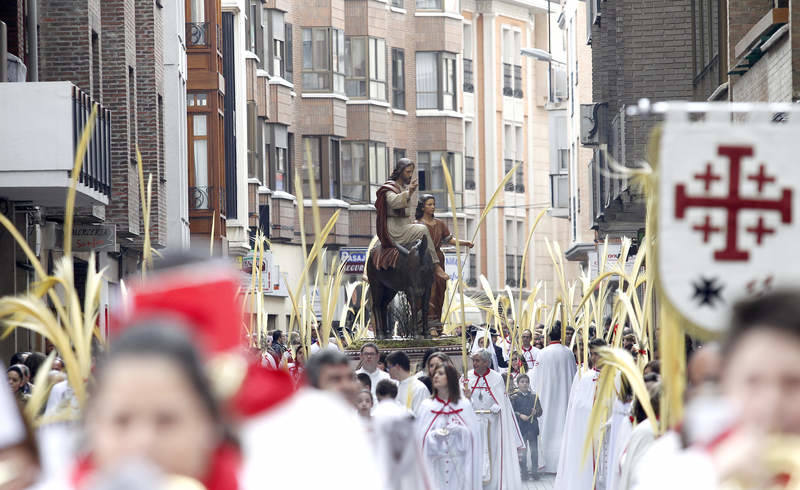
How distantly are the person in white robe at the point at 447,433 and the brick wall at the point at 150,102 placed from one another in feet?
65.7

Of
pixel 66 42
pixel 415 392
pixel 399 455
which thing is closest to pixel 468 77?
pixel 66 42

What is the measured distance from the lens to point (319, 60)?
2350 inches

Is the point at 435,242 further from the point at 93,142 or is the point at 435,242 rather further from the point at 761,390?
the point at 761,390

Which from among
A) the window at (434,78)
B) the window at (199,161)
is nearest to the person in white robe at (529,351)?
the window at (199,161)

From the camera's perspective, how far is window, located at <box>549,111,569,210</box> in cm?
6128

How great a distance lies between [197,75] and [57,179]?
68.2 feet

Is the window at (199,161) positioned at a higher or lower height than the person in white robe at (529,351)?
higher

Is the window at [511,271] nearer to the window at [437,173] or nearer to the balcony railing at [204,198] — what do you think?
the window at [437,173]

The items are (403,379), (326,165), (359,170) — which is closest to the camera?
(403,379)

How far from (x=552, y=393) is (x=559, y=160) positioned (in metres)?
40.8

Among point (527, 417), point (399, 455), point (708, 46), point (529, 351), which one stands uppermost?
point (708, 46)

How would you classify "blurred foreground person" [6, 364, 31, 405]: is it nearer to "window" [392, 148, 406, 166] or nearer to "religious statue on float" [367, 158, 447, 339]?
"religious statue on float" [367, 158, 447, 339]

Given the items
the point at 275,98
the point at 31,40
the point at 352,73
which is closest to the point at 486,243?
the point at 352,73

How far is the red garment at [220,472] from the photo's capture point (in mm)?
2752
